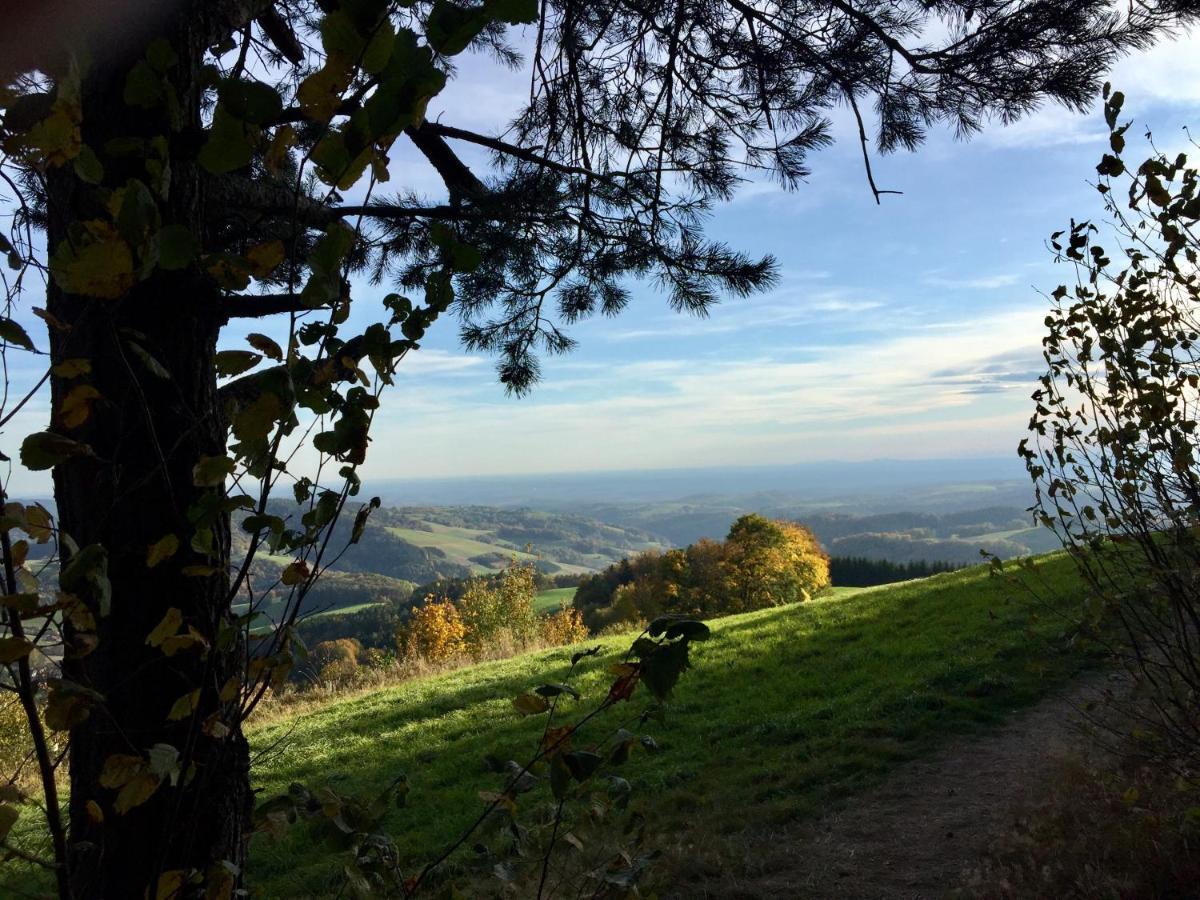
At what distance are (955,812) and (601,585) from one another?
3696cm

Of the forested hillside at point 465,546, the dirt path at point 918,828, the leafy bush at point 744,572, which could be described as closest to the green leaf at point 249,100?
the dirt path at point 918,828

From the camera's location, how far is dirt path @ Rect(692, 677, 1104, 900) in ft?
11.9

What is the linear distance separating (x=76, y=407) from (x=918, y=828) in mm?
4585

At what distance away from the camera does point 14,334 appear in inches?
38.0

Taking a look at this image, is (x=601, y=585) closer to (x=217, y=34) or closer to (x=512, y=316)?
(x=512, y=316)

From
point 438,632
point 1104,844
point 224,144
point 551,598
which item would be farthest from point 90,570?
point 551,598

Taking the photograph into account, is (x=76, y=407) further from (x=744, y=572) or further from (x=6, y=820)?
(x=744, y=572)

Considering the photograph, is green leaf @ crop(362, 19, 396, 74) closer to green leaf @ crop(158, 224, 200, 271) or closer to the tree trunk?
green leaf @ crop(158, 224, 200, 271)

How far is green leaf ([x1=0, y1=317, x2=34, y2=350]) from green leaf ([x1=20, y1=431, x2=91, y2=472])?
0.39 ft

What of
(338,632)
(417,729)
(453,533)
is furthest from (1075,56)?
(453,533)

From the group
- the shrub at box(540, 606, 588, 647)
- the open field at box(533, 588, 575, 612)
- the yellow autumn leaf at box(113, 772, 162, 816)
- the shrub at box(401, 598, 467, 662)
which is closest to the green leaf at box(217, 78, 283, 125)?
the yellow autumn leaf at box(113, 772, 162, 816)

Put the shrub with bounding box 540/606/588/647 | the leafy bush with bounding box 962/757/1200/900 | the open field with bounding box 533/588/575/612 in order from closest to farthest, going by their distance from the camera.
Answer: the leafy bush with bounding box 962/757/1200/900 → the shrub with bounding box 540/606/588/647 → the open field with bounding box 533/588/575/612

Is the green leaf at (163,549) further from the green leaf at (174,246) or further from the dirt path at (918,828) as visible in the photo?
the dirt path at (918,828)

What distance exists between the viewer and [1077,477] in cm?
323
